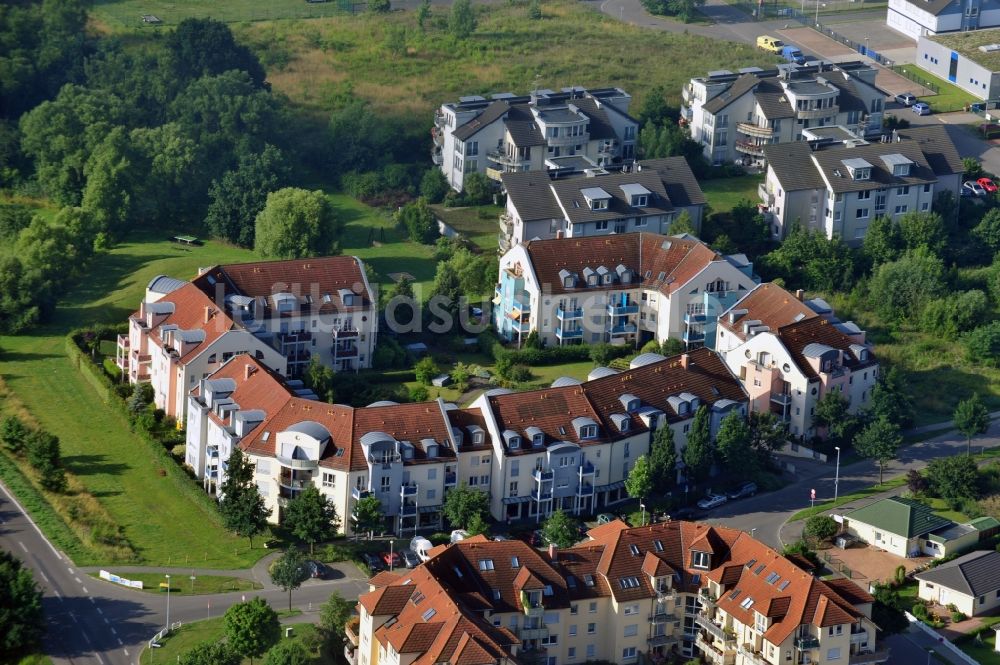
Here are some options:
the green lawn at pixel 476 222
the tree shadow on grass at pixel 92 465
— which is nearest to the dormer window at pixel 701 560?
the tree shadow on grass at pixel 92 465

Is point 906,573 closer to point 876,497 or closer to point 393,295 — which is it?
point 876,497

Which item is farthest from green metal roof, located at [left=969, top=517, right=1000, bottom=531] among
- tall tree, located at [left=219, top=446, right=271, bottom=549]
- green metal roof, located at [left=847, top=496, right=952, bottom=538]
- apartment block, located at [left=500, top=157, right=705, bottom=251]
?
tall tree, located at [left=219, top=446, right=271, bottom=549]

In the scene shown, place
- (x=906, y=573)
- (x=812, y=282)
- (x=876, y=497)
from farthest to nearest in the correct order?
(x=812, y=282), (x=876, y=497), (x=906, y=573)

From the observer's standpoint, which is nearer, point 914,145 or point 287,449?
point 287,449

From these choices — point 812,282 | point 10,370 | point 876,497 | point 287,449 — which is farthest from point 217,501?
point 812,282

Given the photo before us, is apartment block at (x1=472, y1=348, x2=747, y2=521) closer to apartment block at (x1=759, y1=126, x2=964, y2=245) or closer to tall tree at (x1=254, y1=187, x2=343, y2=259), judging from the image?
tall tree at (x1=254, y1=187, x2=343, y2=259)

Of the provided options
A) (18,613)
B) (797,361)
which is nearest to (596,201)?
(797,361)

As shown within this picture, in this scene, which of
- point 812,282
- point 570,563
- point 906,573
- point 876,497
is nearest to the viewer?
point 570,563
